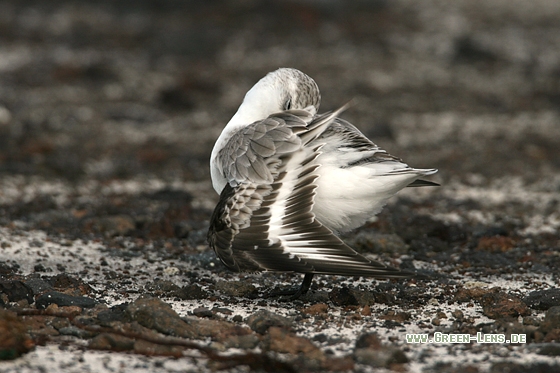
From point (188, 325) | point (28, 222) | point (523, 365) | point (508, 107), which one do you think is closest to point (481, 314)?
point (523, 365)

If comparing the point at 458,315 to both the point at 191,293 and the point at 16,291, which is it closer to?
the point at 191,293

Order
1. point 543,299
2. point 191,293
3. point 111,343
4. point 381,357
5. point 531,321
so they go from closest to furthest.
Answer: point 381,357 < point 111,343 < point 531,321 < point 543,299 < point 191,293

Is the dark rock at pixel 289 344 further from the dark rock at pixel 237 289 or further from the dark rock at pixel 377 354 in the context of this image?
the dark rock at pixel 237 289

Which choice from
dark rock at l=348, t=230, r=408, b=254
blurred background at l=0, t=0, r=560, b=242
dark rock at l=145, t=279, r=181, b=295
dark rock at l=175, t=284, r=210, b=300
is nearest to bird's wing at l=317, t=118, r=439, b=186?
dark rock at l=175, t=284, r=210, b=300

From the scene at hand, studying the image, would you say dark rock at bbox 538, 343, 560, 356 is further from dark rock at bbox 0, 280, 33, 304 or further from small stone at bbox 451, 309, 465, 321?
dark rock at bbox 0, 280, 33, 304

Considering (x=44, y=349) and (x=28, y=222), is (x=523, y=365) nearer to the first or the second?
(x=44, y=349)

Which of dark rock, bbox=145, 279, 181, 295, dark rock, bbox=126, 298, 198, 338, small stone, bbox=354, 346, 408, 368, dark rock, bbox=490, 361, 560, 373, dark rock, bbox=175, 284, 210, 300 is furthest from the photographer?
dark rock, bbox=145, 279, 181, 295

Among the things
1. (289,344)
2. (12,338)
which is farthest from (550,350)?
(12,338)
